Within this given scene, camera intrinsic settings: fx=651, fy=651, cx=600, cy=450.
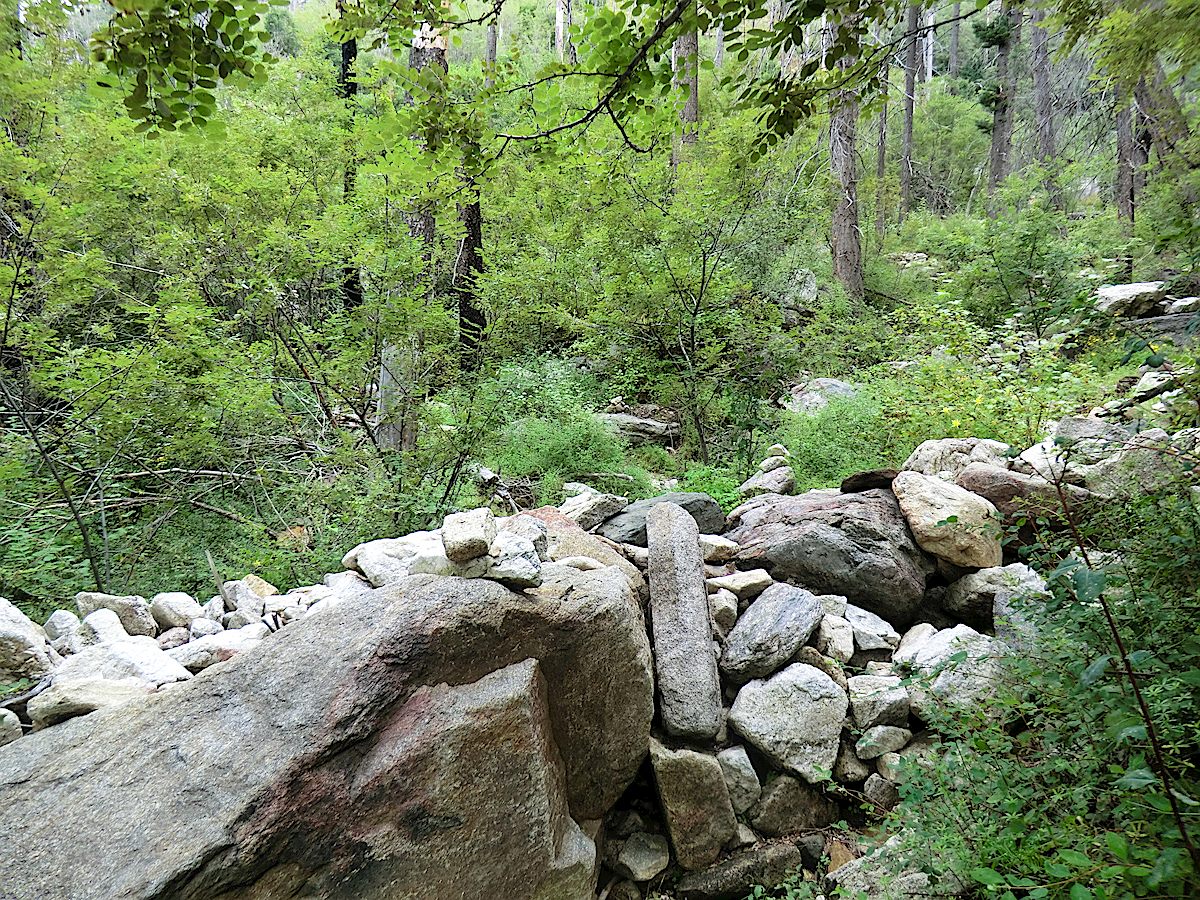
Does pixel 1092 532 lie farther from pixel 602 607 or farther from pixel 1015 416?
pixel 1015 416

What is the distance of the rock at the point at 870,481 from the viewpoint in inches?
178

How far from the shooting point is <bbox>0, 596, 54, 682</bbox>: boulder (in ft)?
7.77

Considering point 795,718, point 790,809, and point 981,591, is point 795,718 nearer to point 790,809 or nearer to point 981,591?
point 790,809

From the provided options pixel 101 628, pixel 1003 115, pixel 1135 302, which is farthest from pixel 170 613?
pixel 1003 115

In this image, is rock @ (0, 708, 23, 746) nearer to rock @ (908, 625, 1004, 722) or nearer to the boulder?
Answer: the boulder

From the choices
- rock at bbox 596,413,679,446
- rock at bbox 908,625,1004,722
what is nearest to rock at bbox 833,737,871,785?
rock at bbox 908,625,1004,722

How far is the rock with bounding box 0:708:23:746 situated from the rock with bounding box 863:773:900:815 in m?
3.39

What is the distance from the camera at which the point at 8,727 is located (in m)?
2.18

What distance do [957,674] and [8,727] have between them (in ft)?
12.3

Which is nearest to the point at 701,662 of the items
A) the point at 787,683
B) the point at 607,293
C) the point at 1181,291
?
the point at 787,683

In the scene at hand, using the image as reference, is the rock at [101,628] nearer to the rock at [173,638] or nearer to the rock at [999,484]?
the rock at [173,638]

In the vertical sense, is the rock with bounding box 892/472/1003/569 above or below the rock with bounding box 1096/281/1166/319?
below

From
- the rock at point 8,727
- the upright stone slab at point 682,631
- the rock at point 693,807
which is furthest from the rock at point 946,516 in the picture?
the rock at point 8,727

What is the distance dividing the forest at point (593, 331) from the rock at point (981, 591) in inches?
6.9
